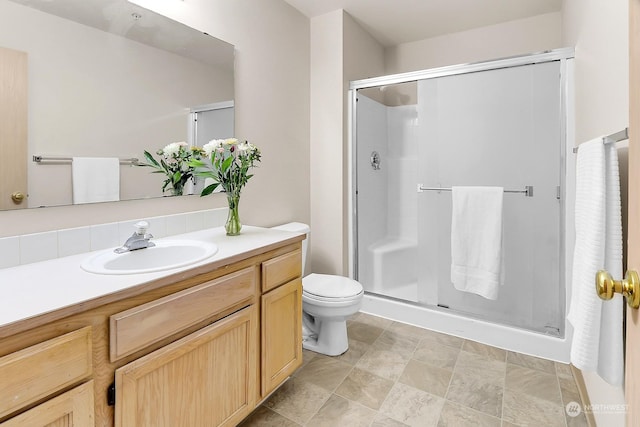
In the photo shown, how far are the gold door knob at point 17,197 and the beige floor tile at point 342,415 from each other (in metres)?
1.48

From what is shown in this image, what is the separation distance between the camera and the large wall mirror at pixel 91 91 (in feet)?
4.04

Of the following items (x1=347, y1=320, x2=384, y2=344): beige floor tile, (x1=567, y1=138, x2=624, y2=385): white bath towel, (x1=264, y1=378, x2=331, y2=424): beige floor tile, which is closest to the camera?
(x1=567, y1=138, x2=624, y2=385): white bath towel

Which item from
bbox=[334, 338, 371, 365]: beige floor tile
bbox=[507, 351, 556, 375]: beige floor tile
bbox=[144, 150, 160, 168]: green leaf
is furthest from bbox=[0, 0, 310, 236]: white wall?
bbox=[507, 351, 556, 375]: beige floor tile

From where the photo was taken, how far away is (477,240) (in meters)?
2.35

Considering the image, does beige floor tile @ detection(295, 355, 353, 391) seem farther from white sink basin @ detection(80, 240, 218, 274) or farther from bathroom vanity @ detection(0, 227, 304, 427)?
white sink basin @ detection(80, 240, 218, 274)

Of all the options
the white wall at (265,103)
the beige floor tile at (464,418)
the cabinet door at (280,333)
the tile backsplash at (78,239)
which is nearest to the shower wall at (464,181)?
the white wall at (265,103)

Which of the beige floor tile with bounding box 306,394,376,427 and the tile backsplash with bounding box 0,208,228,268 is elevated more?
the tile backsplash with bounding box 0,208,228,268

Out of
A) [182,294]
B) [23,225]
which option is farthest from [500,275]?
[23,225]

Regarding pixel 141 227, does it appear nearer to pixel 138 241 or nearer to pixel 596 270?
pixel 138 241

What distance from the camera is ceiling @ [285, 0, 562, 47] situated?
2.53 m

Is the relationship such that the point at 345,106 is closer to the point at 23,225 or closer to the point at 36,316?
the point at 23,225

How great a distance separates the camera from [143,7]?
161 cm

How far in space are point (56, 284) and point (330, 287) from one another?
1.45 metres

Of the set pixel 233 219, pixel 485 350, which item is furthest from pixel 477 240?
pixel 233 219
